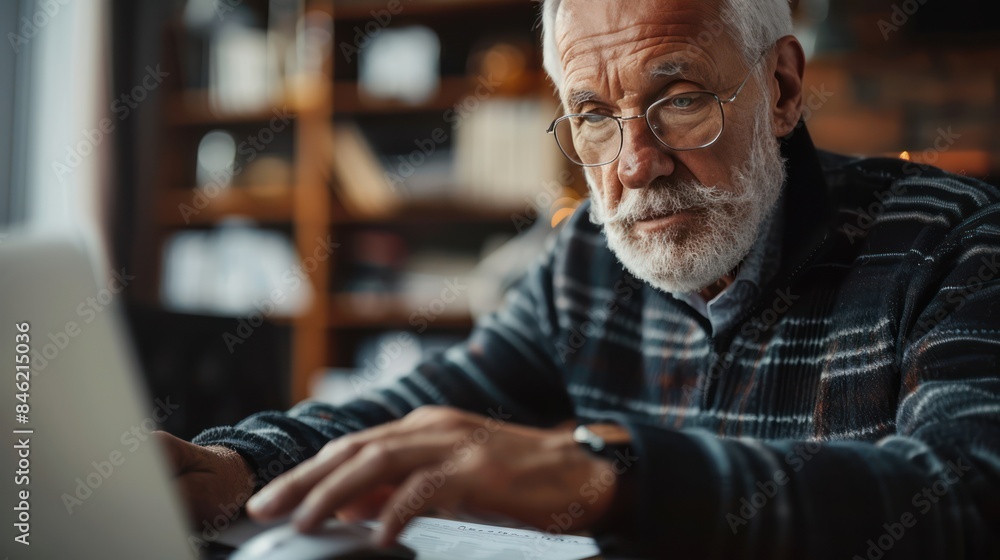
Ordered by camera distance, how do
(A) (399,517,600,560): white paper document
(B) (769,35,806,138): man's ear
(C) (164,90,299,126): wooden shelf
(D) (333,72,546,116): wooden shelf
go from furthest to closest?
1. (C) (164,90,299,126): wooden shelf
2. (D) (333,72,546,116): wooden shelf
3. (B) (769,35,806,138): man's ear
4. (A) (399,517,600,560): white paper document

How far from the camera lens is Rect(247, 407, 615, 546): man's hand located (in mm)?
549

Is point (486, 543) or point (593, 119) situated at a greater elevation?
point (593, 119)

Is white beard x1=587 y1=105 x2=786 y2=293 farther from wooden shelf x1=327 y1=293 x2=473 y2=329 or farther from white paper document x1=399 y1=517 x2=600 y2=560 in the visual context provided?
wooden shelf x1=327 y1=293 x2=473 y2=329

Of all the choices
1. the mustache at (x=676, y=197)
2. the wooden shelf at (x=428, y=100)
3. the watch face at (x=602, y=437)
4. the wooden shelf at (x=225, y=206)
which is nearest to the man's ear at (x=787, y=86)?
the mustache at (x=676, y=197)

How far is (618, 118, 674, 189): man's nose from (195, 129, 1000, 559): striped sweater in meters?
0.21

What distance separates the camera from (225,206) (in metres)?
3.18

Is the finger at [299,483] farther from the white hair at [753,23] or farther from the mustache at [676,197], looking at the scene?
the white hair at [753,23]

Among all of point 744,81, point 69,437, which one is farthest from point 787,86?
point 69,437

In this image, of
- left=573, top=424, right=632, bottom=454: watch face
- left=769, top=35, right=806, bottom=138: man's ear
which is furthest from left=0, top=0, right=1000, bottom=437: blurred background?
left=573, top=424, right=632, bottom=454: watch face

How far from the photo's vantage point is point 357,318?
120 inches

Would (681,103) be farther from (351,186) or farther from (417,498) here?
(351,186)

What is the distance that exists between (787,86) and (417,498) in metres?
0.83

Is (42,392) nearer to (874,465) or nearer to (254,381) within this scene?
(874,465)

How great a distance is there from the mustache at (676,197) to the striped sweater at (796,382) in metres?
0.13
